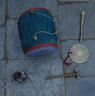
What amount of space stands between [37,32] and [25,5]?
0.55 metres


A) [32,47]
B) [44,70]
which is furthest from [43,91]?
[32,47]

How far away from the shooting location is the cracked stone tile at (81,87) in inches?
126

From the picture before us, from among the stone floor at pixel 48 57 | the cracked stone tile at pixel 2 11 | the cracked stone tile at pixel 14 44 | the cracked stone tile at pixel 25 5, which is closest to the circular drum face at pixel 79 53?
the stone floor at pixel 48 57

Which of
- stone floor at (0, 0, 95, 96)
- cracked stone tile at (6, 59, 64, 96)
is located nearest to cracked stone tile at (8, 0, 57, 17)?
stone floor at (0, 0, 95, 96)

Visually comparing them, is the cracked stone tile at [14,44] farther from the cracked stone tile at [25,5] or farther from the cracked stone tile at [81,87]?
the cracked stone tile at [81,87]

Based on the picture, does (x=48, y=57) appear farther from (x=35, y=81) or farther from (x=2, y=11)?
(x=2, y=11)

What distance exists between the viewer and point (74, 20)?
344cm

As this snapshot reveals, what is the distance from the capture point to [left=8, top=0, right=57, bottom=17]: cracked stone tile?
3475 mm

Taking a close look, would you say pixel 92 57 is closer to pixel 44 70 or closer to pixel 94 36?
pixel 94 36

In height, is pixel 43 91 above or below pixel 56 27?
below

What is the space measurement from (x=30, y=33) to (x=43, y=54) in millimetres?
283

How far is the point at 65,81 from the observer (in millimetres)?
3238

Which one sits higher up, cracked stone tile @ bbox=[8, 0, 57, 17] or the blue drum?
cracked stone tile @ bbox=[8, 0, 57, 17]

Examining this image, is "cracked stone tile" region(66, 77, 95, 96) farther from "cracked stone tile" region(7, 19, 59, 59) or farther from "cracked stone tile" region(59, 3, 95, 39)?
"cracked stone tile" region(59, 3, 95, 39)
